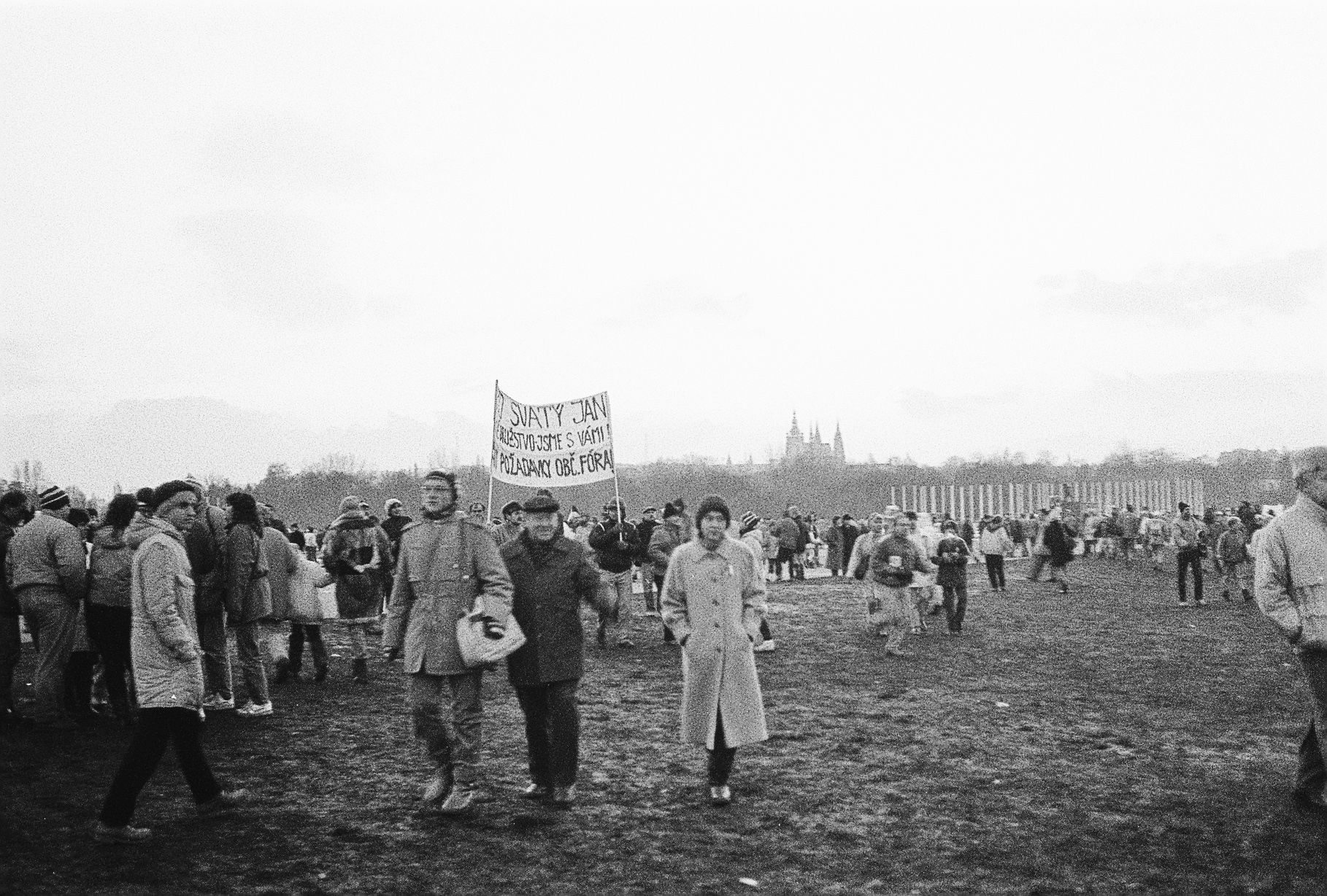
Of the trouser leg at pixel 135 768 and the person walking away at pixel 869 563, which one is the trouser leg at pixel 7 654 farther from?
the person walking away at pixel 869 563

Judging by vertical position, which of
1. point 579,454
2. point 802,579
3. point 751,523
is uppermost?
point 579,454

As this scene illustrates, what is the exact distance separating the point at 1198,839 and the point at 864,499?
357ft

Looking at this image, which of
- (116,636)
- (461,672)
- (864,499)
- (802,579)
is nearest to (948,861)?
(461,672)

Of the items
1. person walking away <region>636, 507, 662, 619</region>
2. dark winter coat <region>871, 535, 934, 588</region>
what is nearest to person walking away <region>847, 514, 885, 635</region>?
dark winter coat <region>871, 535, 934, 588</region>

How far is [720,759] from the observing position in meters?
7.23

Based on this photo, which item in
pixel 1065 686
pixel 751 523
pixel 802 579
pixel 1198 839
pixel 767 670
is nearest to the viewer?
pixel 1198 839

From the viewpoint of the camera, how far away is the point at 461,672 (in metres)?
6.79

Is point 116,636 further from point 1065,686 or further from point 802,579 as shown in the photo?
point 802,579

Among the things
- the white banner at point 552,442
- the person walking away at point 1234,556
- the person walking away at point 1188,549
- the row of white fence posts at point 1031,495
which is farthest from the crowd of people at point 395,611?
the row of white fence posts at point 1031,495

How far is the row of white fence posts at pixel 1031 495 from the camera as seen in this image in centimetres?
10119

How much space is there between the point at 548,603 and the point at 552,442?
11.5 metres

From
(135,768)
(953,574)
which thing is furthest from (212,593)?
(953,574)

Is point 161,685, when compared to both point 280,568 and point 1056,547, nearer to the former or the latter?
point 280,568

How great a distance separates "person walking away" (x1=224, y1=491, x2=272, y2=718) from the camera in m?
10.1
